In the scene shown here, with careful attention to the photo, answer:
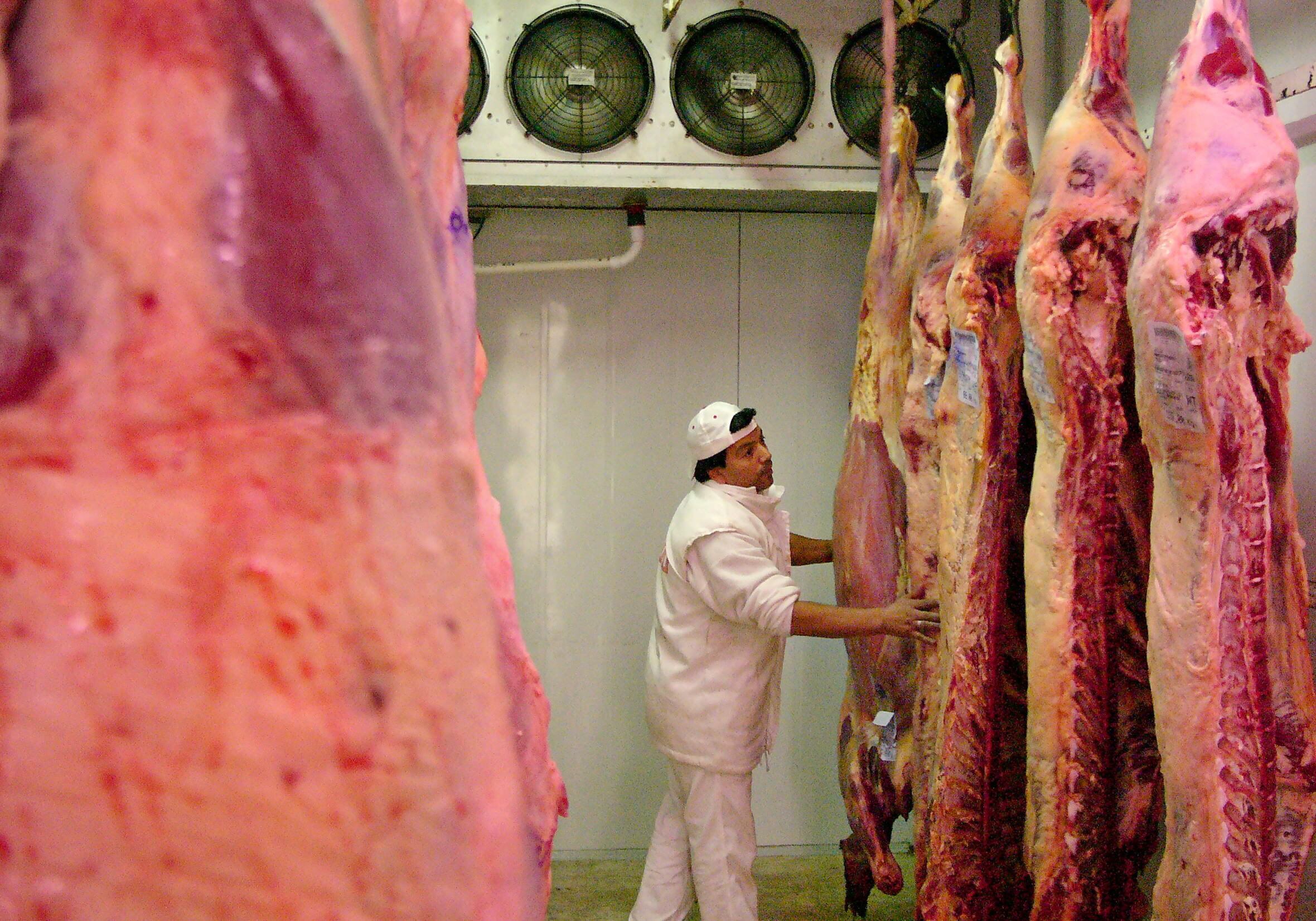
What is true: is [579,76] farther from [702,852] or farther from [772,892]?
[772,892]

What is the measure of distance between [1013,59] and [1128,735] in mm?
1476

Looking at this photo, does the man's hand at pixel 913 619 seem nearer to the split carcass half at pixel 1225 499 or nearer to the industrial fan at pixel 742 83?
the split carcass half at pixel 1225 499

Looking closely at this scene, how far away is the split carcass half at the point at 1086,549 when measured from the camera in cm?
210

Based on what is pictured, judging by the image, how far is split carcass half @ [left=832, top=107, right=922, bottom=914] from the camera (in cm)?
322

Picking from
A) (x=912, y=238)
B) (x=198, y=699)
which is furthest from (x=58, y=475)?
(x=912, y=238)

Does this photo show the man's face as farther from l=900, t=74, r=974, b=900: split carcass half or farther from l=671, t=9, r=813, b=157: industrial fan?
l=671, t=9, r=813, b=157: industrial fan

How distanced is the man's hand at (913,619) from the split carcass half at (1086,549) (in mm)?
705

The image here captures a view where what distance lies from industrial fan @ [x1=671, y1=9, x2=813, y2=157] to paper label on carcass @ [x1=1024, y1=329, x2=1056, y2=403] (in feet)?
5.66

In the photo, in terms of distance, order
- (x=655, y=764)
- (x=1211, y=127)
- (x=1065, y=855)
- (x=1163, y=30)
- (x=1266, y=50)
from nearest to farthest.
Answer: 1. (x=1211, y=127)
2. (x=1065, y=855)
3. (x=1266, y=50)
4. (x=1163, y=30)
5. (x=655, y=764)

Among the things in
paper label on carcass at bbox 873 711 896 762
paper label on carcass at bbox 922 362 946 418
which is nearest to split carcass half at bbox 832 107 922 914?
paper label on carcass at bbox 873 711 896 762

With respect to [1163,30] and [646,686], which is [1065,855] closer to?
[646,686]

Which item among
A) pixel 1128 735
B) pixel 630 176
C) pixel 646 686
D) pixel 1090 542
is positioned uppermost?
pixel 630 176

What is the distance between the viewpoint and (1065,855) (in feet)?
6.91

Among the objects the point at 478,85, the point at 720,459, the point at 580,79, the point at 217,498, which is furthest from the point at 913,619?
the point at 217,498
